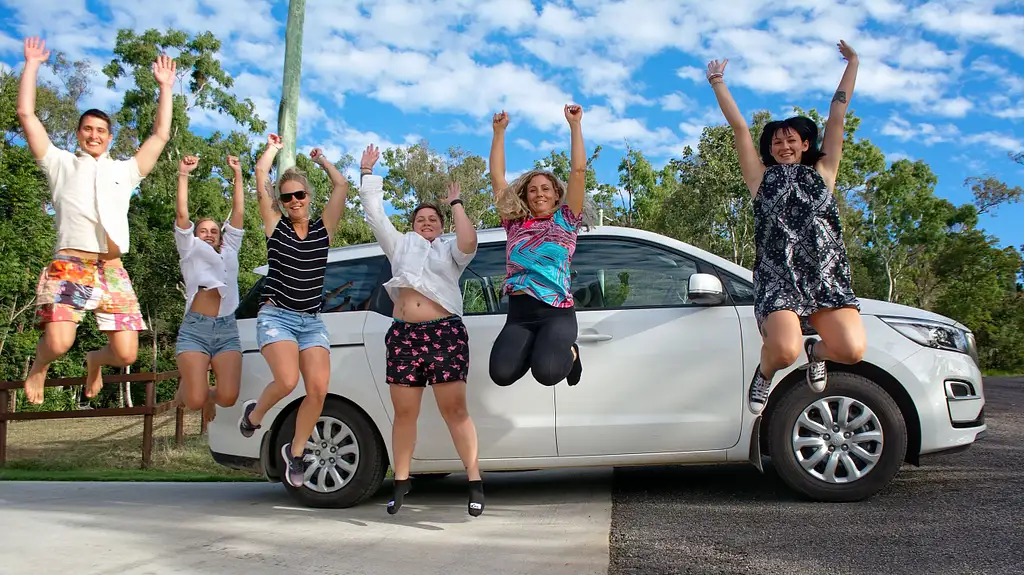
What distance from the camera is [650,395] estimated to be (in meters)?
4.86

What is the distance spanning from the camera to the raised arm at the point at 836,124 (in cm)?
438

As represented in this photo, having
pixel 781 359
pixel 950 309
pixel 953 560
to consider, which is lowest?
pixel 953 560

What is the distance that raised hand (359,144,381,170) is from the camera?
4918mm

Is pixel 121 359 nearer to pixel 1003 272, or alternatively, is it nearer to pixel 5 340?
pixel 5 340

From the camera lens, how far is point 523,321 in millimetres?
4656

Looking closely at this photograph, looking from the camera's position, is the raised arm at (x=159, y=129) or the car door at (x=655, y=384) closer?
the raised arm at (x=159, y=129)

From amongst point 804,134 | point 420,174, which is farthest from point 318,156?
point 420,174

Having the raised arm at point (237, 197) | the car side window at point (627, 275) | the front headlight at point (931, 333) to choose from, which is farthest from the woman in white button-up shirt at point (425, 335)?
the front headlight at point (931, 333)

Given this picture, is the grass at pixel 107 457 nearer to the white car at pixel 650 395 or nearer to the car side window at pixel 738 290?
the white car at pixel 650 395

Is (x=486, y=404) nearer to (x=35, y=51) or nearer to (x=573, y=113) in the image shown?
(x=573, y=113)

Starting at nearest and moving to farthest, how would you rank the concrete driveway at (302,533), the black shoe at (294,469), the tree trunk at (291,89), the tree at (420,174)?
the concrete driveway at (302,533), the black shoe at (294,469), the tree trunk at (291,89), the tree at (420,174)

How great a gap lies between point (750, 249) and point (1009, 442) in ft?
72.1

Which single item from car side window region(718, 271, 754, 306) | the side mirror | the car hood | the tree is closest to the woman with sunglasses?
the side mirror

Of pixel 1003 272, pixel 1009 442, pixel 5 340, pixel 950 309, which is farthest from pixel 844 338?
pixel 1003 272
